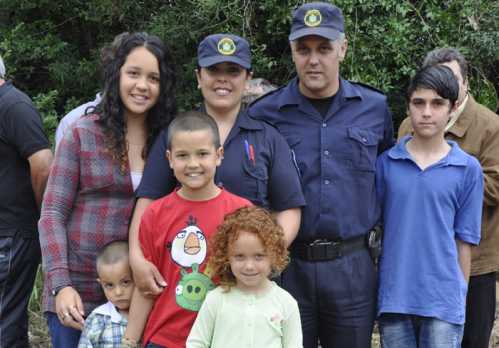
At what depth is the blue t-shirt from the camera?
3.24 m

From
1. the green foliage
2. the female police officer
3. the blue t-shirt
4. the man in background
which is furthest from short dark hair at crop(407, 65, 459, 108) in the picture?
the green foliage

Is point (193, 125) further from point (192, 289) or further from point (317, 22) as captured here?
point (317, 22)

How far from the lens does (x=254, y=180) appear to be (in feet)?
10.1

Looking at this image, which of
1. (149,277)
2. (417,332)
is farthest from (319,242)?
(149,277)

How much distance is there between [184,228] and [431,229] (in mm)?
1192

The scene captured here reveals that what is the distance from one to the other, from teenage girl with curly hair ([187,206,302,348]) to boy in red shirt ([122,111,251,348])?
0.30 feet

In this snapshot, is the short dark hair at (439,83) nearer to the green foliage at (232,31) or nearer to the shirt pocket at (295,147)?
the shirt pocket at (295,147)

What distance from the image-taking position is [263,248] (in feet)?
9.27

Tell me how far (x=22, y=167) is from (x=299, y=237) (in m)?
1.61

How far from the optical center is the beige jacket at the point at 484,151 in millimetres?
3756

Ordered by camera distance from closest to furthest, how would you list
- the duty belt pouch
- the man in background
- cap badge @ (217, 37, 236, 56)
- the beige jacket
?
cap badge @ (217, 37, 236, 56) → the duty belt pouch → the man in background → the beige jacket

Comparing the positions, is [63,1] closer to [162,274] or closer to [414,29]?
[414,29]

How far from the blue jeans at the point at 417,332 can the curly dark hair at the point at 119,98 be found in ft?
4.77

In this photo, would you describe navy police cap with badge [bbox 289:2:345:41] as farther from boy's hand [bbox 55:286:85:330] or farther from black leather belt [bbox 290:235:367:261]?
boy's hand [bbox 55:286:85:330]
